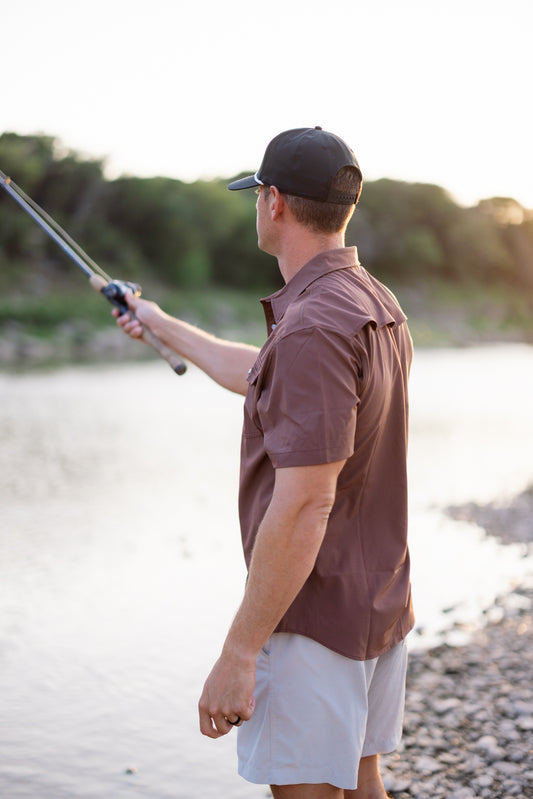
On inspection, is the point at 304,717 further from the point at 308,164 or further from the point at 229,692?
the point at 308,164

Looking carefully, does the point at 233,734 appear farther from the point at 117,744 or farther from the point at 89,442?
the point at 89,442

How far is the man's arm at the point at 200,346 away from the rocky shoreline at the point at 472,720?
145cm

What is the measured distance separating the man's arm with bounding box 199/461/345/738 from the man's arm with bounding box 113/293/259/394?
0.82m

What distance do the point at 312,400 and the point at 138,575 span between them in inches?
156

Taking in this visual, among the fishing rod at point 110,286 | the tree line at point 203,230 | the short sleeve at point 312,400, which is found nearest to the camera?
the short sleeve at point 312,400

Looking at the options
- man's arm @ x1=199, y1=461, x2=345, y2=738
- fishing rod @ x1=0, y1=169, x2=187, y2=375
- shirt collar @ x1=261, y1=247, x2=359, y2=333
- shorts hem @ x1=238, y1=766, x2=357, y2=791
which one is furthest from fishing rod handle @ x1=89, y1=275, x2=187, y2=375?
shorts hem @ x1=238, y1=766, x2=357, y2=791

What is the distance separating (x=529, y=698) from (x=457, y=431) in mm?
8306

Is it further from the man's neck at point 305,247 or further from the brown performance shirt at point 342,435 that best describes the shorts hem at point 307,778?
the man's neck at point 305,247

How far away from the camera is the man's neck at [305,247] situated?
166cm

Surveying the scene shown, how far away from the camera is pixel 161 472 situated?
8.30 metres

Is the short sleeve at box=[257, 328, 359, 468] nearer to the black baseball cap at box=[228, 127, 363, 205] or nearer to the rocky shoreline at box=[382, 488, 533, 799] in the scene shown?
the black baseball cap at box=[228, 127, 363, 205]

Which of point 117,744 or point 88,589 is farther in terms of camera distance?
point 88,589

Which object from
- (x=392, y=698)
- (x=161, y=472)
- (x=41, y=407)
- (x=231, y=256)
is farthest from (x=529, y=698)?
(x=231, y=256)

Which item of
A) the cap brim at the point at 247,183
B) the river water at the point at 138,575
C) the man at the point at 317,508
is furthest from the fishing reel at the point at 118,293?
the river water at the point at 138,575
